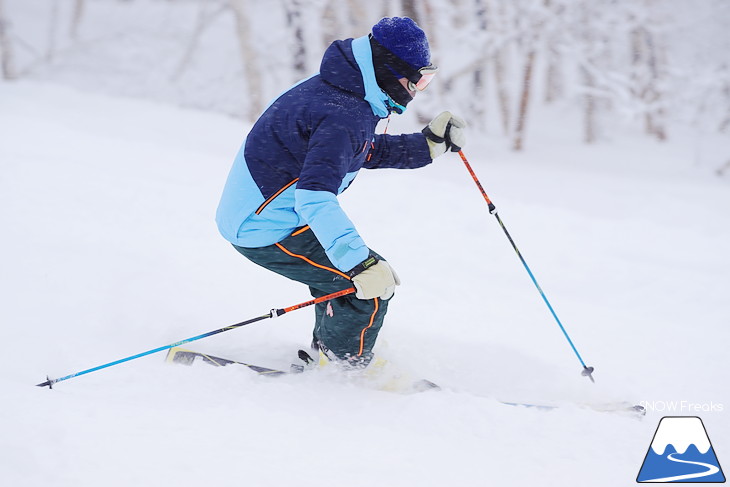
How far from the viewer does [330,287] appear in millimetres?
2957

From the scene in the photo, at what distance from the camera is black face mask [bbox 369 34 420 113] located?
254 centimetres

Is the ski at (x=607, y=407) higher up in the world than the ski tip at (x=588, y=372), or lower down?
lower down

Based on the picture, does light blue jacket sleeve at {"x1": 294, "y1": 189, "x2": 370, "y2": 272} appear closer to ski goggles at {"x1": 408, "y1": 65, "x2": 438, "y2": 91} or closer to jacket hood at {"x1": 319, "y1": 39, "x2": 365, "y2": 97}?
jacket hood at {"x1": 319, "y1": 39, "x2": 365, "y2": 97}

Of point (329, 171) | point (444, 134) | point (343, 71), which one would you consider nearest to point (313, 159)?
point (329, 171)

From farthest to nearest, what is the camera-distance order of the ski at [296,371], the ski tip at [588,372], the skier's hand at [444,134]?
the skier's hand at [444,134], the ski tip at [588,372], the ski at [296,371]

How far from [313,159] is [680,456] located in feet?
6.74

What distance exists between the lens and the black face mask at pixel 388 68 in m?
2.54

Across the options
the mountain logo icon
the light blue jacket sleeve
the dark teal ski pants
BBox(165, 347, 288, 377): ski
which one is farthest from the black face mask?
the mountain logo icon

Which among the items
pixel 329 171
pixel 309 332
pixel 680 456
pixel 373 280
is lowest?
pixel 309 332

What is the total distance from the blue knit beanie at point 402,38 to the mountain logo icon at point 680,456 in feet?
6.44

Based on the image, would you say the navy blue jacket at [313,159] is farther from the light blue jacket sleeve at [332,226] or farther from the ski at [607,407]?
the ski at [607,407]

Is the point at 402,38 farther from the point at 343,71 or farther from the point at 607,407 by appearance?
the point at 607,407

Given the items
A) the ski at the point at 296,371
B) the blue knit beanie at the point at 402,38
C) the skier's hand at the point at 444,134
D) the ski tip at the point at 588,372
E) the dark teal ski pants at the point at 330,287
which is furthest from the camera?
the skier's hand at the point at 444,134

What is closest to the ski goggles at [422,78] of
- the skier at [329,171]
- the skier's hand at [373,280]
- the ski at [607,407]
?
the skier at [329,171]
